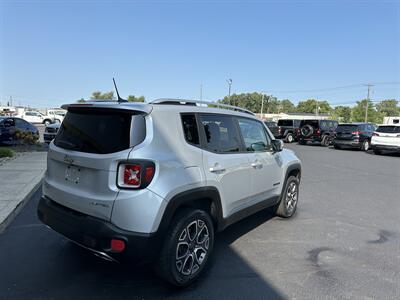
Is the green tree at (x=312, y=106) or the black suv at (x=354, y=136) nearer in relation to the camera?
the black suv at (x=354, y=136)

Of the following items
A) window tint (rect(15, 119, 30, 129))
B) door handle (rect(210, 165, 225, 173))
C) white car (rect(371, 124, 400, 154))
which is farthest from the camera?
white car (rect(371, 124, 400, 154))

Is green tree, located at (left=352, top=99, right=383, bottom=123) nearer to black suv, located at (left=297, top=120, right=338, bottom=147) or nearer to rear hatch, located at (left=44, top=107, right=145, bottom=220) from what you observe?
black suv, located at (left=297, top=120, right=338, bottom=147)

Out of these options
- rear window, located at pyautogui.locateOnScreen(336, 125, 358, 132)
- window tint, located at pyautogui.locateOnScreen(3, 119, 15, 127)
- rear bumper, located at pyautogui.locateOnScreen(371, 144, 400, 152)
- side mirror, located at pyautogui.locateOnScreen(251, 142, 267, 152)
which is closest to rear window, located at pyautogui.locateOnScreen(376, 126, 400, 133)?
rear bumper, located at pyautogui.locateOnScreen(371, 144, 400, 152)

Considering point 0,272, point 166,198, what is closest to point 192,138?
point 166,198

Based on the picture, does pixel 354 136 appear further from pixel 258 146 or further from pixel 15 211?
pixel 15 211

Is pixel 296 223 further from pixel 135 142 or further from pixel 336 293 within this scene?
pixel 135 142

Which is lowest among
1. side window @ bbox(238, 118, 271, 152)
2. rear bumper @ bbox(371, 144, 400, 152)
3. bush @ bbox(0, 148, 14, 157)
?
bush @ bbox(0, 148, 14, 157)

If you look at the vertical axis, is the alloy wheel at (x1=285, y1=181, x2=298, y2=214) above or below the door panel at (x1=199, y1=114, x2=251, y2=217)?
below

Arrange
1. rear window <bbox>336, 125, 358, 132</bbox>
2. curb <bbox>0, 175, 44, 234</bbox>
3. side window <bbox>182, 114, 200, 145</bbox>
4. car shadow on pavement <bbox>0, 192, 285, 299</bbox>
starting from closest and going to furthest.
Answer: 1. car shadow on pavement <bbox>0, 192, 285, 299</bbox>
2. side window <bbox>182, 114, 200, 145</bbox>
3. curb <bbox>0, 175, 44, 234</bbox>
4. rear window <bbox>336, 125, 358, 132</bbox>

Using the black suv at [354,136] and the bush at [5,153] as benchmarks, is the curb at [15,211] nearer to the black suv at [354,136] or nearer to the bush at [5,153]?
the bush at [5,153]

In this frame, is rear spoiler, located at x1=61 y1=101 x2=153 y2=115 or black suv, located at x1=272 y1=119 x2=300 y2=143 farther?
black suv, located at x1=272 y1=119 x2=300 y2=143

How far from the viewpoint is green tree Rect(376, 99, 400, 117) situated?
10026 centimetres

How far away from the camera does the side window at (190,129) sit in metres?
3.30

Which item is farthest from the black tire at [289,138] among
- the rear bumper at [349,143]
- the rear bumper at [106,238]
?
the rear bumper at [106,238]
